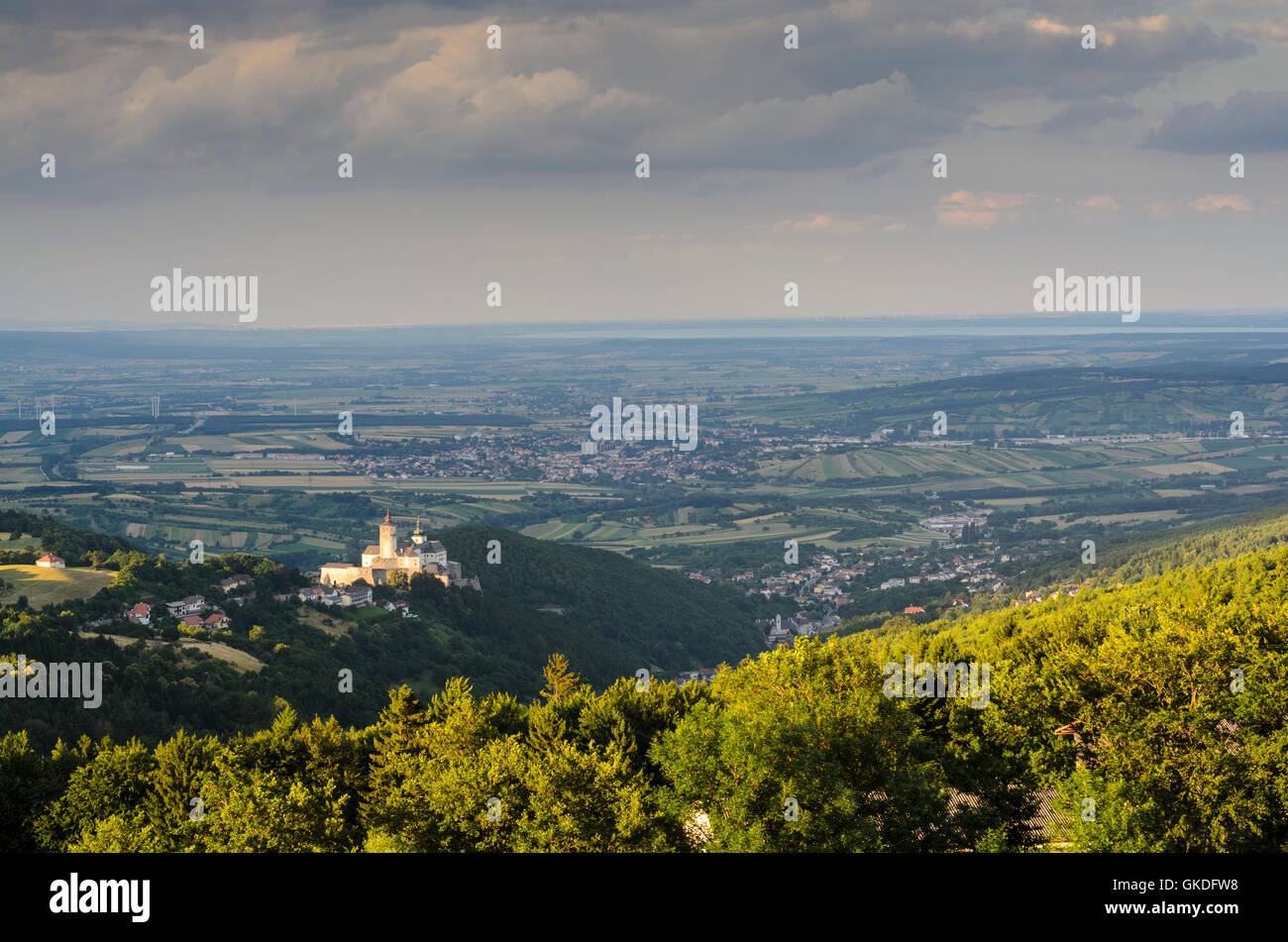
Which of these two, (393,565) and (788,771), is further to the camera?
(393,565)

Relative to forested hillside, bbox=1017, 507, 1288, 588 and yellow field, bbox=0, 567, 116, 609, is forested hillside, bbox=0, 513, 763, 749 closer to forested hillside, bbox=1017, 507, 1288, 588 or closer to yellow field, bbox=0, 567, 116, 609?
yellow field, bbox=0, 567, 116, 609

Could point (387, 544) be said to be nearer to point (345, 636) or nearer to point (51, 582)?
point (345, 636)

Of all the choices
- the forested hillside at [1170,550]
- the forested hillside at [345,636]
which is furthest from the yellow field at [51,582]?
the forested hillside at [1170,550]

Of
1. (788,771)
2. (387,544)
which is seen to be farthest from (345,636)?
(788,771)

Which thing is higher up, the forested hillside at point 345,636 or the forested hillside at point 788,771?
the forested hillside at point 788,771

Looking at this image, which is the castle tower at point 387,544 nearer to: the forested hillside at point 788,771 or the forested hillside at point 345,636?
the forested hillside at point 345,636
